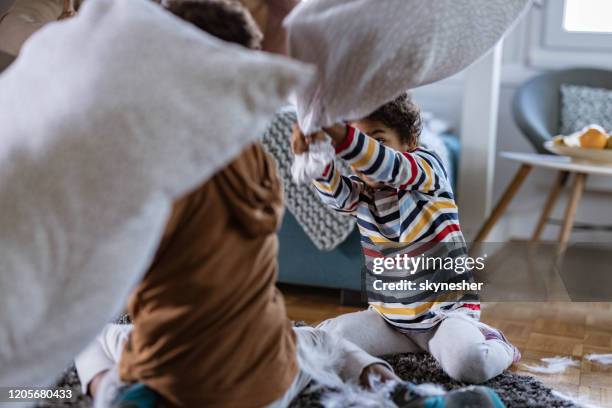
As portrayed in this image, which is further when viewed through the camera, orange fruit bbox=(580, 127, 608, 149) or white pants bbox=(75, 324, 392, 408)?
orange fruit bbox=(580, 127, 608, 149)

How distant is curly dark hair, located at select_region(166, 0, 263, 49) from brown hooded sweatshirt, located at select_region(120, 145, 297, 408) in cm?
13

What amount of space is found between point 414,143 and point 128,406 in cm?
73

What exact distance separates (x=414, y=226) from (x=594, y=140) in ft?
3.81

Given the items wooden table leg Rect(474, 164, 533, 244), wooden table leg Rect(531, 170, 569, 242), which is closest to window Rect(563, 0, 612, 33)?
wooden table leg Rect(531, 170, 569, 242)

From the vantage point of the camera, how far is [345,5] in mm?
937

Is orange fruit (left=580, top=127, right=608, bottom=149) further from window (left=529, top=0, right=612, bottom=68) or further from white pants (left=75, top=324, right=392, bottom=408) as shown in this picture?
white pants (left=75, top=324, right=392, bottom=408)

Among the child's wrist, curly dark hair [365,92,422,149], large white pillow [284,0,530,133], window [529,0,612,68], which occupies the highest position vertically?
large white pillow [284,0,530,133]

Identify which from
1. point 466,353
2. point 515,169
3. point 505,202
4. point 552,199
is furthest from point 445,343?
point 515,169

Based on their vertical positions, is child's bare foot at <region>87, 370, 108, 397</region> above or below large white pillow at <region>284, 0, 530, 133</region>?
below

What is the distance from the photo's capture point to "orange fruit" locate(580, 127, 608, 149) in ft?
7.17

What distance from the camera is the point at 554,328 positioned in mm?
1722

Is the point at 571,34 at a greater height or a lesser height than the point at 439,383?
greater

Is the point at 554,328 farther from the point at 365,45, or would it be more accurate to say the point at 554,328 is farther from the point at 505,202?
the point at 365,45

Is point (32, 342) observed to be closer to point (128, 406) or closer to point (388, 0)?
point (128, 406)
